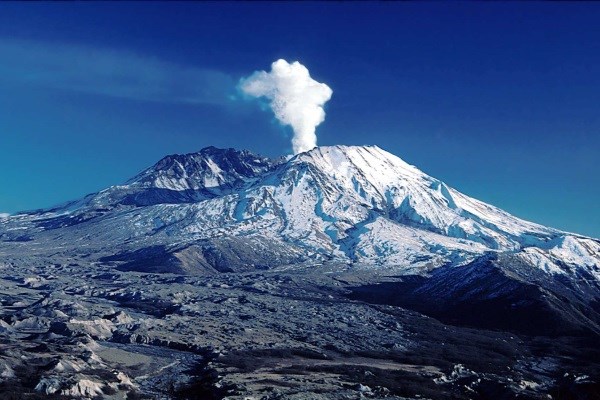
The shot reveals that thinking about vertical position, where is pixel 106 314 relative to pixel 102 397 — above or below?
above

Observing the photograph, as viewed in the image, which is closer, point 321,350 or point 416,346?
point 321,350

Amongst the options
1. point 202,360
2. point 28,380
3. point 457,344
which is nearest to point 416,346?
point 457,344

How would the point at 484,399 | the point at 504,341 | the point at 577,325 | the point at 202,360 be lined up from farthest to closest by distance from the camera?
the point at 577,325, the point at 504,341, the point at 202,360, the point at 484,399

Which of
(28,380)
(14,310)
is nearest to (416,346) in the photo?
(28,380)

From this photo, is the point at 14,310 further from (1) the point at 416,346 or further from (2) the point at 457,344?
(2) the point at 457,344

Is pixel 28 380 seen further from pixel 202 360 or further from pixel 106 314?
pixel 106 314

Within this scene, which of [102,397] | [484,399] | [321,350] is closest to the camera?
[102,397]
